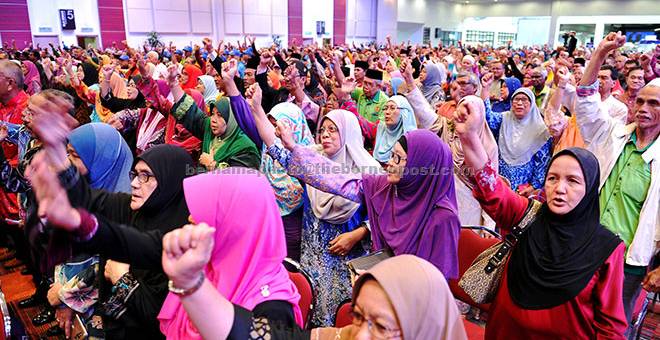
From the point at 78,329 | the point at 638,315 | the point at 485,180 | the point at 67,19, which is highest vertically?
the point at 67,19

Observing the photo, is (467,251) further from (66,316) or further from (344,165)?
(66,316)

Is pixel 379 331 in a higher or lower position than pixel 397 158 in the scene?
lower

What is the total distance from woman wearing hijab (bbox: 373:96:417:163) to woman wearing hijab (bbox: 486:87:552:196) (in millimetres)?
748

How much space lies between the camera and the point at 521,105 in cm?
353

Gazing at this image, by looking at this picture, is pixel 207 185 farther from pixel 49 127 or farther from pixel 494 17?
pixel 494 17

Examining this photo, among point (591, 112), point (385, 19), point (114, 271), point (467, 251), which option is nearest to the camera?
point (114, 271)

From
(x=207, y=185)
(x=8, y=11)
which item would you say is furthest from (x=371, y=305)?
(x=8, y=11)

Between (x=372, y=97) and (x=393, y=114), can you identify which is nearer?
(x=393, y=114)

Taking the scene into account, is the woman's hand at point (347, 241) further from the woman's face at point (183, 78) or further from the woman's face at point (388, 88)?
the woman's face at point (183, 78)

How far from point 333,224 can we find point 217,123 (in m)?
1.28

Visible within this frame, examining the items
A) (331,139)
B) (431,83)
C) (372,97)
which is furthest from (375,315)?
(431,83)

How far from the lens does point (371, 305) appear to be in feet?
3.69

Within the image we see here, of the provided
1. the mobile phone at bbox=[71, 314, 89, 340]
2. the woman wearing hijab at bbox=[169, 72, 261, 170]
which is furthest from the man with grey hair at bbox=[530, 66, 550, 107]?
the mobile phone at bbox=[71, 314, 89, 340]

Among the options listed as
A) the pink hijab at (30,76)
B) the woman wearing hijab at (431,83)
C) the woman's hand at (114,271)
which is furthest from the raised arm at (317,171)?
the pink hijab at (30,76)
